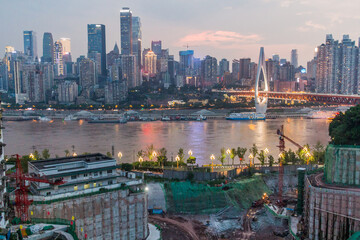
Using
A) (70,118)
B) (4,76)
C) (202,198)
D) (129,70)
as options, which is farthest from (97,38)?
(202,198)

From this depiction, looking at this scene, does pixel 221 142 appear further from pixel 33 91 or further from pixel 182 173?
pixel 33 91

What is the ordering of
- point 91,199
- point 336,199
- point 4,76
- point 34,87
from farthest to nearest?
point 4,76 → point 34,87 → point 336,199 → point 91,199

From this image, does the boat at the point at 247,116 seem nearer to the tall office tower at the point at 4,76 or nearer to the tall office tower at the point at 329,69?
the tall office tower at the point at 329,69

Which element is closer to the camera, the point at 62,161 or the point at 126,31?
the point at 62,161

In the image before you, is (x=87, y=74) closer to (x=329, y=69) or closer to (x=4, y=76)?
(x=4, y=76)

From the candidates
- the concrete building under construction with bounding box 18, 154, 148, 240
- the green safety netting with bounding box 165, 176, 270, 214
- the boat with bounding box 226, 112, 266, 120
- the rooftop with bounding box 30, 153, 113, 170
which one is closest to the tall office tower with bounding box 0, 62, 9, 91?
the boat with bounding box 226, 112, 266, 120

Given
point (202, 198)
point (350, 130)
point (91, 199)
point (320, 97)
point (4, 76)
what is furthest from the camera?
point (4, 76)
